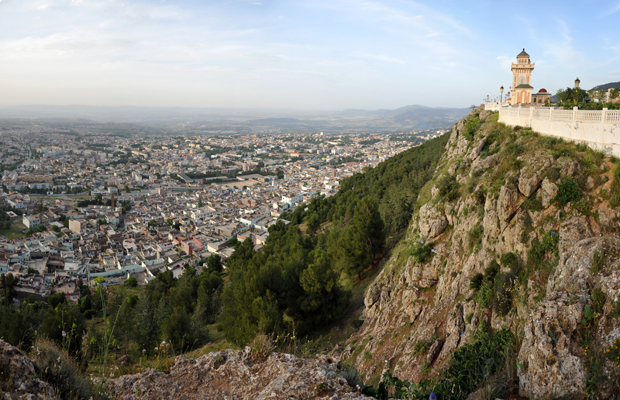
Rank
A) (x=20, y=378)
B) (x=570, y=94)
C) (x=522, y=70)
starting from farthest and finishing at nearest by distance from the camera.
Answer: (x=522, y=70) → (x=570, y=94) → (x=20, y=378)

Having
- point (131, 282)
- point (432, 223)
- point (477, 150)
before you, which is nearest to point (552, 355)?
point (432, 223)

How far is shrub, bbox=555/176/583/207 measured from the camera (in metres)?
5.41

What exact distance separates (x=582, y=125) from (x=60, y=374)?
27.9 ft

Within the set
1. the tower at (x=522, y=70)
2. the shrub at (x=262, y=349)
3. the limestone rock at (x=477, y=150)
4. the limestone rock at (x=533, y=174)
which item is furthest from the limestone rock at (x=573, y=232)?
the tower at (x=522, y=70)

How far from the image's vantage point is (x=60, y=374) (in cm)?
280

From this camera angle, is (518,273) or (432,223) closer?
(518,273)

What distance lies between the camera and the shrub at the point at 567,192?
5.41 metres

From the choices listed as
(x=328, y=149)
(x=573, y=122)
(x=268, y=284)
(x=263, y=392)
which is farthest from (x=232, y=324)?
(x=328, y=149)

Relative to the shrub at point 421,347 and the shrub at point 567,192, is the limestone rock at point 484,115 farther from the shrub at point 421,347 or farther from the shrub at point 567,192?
the shrub at point 421,347

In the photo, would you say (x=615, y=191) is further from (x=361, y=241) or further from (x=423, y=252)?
(x=361, y=241)

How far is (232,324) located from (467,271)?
7517 millimetres

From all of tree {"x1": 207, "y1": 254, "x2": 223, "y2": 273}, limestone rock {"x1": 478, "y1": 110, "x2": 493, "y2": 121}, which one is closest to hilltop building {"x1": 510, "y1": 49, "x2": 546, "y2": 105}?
limestone rock {"x1": 478, "y1": 110, "x2": 493, "y2": 121}

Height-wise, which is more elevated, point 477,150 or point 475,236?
point 477,150

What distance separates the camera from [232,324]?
1128cm
